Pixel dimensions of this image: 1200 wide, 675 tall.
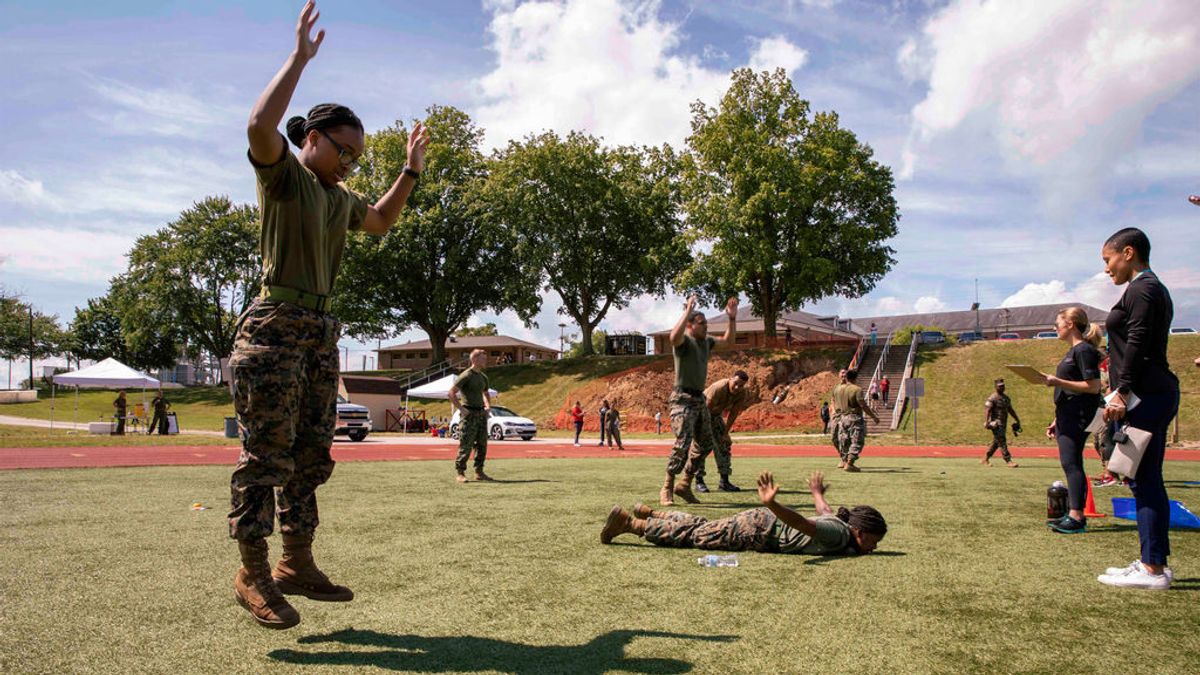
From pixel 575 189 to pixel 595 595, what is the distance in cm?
4977

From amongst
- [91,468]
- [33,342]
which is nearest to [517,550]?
[91,468]

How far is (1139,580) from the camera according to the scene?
4.37 metres

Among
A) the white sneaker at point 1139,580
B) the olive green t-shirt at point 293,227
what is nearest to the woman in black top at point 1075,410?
the white sneaker at point 1139,580

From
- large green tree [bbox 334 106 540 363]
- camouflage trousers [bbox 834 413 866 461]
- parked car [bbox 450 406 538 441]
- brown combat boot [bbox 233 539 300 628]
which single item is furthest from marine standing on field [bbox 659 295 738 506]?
large green tree [bbox 334 106 540 363]

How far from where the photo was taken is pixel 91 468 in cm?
1249

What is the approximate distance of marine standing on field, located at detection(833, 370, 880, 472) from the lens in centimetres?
1392

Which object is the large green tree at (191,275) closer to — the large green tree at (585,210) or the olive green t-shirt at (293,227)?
the large green tree at (585,210)

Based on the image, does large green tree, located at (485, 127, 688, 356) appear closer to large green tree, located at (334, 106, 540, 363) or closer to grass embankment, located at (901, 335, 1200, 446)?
large green tree, located at (334, 106, 540, 363)

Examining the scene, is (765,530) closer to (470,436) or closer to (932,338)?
(470,436)

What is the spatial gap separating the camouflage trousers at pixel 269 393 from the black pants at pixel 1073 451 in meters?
6.12

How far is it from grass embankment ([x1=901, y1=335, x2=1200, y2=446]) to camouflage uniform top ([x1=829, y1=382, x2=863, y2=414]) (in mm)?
14947

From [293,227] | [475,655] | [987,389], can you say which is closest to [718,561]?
[475,655]

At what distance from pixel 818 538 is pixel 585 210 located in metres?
48.1

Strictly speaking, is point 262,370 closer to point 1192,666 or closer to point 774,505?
point 774,505
